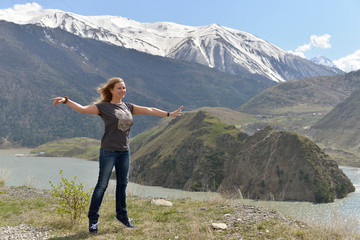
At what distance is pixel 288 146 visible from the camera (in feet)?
185

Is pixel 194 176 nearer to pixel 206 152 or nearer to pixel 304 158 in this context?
pixel 206 152

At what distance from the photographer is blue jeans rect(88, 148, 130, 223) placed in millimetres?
7484

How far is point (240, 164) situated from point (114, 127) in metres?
55.3

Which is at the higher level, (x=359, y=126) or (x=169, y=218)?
(x=359, y=126)

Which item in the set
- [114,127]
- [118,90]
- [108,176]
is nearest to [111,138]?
[114,127]

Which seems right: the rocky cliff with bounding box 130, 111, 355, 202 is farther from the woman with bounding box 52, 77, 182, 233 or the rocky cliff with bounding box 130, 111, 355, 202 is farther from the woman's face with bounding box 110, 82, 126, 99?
the woman's face with bounding box 110, 82, 126, 99

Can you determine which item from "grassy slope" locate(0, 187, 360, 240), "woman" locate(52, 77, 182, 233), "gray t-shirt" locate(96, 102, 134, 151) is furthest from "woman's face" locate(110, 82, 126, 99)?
"grassy slope" locate(0, 187, 360, 240)

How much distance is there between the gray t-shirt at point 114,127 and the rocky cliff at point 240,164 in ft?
110

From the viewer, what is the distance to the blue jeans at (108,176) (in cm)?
748

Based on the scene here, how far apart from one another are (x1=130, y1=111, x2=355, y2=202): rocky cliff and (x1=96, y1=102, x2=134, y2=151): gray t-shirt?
33550 mm

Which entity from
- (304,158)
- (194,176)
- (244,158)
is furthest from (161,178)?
(304,158)

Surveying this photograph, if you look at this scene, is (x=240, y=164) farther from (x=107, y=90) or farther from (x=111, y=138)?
(x=111, y=138)

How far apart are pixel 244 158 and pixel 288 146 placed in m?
8.58

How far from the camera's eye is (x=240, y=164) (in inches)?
2381
